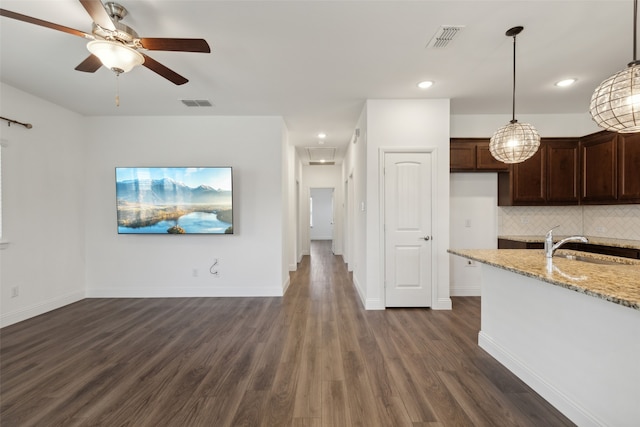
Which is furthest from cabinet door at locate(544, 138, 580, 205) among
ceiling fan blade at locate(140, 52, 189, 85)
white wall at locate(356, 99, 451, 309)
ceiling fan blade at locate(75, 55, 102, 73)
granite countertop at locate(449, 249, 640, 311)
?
ceiling fan blade at locate(75, 55, 102, 73)

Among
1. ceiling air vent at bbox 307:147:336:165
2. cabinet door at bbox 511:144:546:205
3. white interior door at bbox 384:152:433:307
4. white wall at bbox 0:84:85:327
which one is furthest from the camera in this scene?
ceiling air vent at bbox 307:147:336:165

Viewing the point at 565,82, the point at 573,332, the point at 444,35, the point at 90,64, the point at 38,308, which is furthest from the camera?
the point at 38,308

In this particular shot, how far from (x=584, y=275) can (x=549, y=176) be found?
3.28 meters

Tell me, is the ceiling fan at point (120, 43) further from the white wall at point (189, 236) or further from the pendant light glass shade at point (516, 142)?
the pendant light glass shade at point (516, 142)

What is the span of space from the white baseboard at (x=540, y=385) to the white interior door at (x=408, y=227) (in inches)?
45.9

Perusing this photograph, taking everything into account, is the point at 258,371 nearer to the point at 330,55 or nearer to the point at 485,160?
the point at 330,55

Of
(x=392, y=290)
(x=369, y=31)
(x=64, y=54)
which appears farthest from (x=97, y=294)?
(x=369, y=31)

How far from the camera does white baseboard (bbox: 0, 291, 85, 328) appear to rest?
3318 mm

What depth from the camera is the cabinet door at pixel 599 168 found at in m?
3.74

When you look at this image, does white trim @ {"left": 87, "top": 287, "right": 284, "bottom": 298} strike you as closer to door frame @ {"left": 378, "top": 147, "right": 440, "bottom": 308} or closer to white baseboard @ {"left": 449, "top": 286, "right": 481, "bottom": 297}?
door frame @ {"left": 378, "top": 147, "right": 440, "bottom": 308}

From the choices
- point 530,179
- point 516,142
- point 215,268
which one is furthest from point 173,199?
point 530,179

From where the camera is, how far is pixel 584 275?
1668mm

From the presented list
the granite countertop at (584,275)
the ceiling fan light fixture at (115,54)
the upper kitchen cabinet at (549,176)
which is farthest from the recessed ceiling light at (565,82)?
the ceiling fan light fixture at (115,54)

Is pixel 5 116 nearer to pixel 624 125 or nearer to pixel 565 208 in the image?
pixel 624 125
